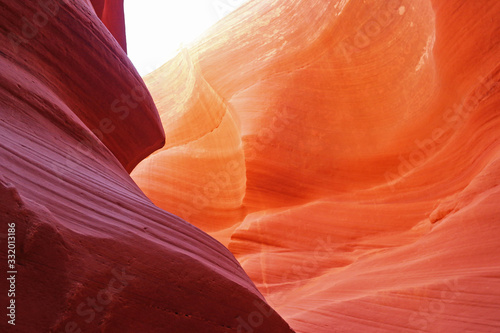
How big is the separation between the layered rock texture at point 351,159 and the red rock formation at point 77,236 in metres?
2.29

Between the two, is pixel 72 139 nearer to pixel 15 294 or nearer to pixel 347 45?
pixel 15 294

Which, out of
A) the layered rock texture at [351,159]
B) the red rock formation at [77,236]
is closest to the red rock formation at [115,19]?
the layered rock texture at [351,159]

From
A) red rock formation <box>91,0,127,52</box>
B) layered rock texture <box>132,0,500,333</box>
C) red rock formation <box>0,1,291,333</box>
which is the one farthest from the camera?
red rock formation <box>91,0,127,52</box>

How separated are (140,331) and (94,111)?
2435mm

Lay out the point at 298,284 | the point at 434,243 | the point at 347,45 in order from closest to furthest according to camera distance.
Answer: the point at 434,243 < the point at 298,284 < the point at 347,45

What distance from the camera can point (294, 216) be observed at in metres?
8.46

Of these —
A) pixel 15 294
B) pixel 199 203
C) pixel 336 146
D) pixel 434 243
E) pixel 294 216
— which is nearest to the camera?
pixel 15 294

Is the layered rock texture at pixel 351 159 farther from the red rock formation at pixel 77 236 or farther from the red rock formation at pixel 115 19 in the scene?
the red rock formation at pixel 115 19

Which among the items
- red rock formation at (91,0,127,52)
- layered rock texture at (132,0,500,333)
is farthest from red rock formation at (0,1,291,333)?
red rock formation at (91,0,127,52)

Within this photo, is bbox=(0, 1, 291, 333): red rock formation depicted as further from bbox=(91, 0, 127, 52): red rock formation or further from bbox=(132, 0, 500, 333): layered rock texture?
bbox=(91, 0, 127, 52): red rock formation

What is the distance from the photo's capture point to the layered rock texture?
15.9ft

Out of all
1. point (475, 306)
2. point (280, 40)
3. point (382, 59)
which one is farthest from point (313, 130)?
point (475, 306)

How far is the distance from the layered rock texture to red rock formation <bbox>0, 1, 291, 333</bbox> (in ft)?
7.52

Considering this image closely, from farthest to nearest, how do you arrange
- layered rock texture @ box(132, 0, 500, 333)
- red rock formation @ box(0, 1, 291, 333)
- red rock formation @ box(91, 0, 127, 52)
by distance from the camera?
red rock formation @ box(91, 0, 127, 52), layered rock texture @ box(132, 0, 500, 333), red rock formation @ box(0, 1, 291, 333)
